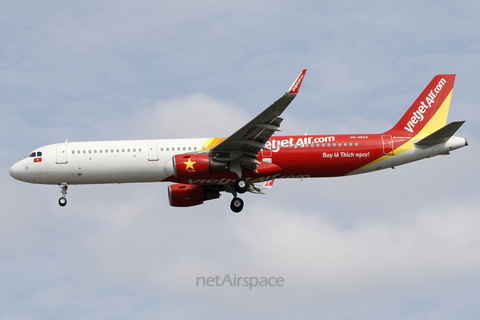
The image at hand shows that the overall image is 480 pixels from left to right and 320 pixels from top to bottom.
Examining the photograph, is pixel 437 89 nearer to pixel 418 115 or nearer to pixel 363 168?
pixel 418 115

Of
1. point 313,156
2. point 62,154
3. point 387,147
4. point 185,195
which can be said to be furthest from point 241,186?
point 62,154

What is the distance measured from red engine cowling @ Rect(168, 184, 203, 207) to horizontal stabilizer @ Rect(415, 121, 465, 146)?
13.8 m

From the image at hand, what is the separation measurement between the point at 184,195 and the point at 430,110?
16.3 meters

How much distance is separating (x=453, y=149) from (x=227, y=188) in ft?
45.6

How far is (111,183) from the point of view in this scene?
39594 millimetres

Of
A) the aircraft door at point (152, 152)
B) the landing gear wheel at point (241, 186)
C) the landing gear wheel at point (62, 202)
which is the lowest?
the landing gear wheel at point (241, 186)

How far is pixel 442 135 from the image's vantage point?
126ft

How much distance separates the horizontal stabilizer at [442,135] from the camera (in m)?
37.3

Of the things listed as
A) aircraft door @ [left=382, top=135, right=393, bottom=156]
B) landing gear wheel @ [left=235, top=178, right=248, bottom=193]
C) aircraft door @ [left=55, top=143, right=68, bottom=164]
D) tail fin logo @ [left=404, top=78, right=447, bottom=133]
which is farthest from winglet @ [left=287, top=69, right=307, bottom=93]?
aircraft door @ [left=55, top=143, right=68, bottom=164]

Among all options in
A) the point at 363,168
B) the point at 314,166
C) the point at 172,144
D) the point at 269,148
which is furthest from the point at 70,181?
the point at 363,168

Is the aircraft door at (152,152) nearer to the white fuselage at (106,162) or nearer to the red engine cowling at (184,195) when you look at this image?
the white fuselage at (106,162)

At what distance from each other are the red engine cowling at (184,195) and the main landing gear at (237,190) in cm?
194

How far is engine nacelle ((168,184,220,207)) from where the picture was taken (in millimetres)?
41594

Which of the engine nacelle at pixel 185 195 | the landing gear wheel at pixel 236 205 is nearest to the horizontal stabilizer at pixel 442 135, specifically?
the landing gear wheel at pixel 236 205
